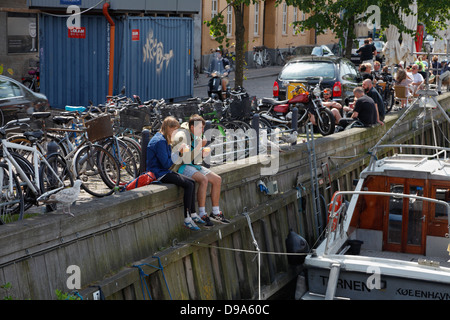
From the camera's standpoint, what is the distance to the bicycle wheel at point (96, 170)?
11.1 metres

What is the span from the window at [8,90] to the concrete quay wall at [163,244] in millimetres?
5201

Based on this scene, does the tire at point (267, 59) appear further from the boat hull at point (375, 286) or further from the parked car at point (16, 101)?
the boat hull at point (375, 286)

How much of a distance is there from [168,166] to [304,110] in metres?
7.46

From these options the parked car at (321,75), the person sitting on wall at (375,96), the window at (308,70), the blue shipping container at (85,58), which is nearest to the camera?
the person sitting on wall at (375,96)

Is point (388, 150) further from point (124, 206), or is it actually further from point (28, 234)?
point (28, 234)

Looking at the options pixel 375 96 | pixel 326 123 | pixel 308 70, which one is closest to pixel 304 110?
pixel 326 123

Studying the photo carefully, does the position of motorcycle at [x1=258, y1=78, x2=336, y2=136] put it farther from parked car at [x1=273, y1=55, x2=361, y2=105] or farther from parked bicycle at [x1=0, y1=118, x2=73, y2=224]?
parked bicycle at [x1=0, y1=118, x2=73, y2=224]

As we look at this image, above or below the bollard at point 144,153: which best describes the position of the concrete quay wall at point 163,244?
below

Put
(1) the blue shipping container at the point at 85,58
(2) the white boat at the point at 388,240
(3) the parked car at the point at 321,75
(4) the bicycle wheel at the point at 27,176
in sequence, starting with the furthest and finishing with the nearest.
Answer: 1. (1) the blue shipping container at the point at 85,58
2. (3) the parked car at the point at 321,75
3. (2) the white boat at the point at 388,240
4. (4) the bicycle wheel at the point at 27,176

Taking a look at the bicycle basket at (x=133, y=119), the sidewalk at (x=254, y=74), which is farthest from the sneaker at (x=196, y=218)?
the sidewalk at (x=254, y=74)

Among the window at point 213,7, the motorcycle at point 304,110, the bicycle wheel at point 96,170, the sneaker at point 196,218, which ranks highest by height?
the window at point 213,7

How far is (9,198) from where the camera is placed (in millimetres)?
8922

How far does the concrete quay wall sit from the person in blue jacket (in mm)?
125

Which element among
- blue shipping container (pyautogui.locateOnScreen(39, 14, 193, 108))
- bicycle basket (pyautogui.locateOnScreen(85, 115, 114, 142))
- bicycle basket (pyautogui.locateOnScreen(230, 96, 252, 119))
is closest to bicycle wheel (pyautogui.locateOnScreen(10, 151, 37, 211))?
bicycle basket (pyautogui.locateOnScreen(85, 115, 114, 142))
